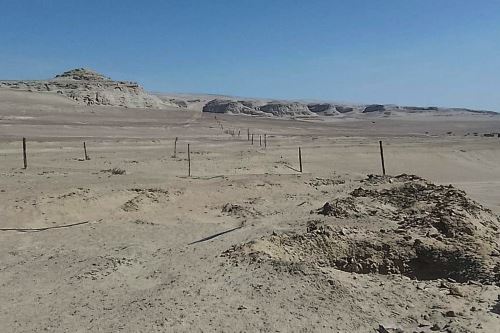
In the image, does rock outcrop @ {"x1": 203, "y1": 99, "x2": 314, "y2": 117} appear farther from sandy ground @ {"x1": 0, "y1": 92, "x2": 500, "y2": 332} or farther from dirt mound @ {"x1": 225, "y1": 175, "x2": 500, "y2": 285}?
dirt mound @ {"x1": 225, "y1": 175, "x2": 500, "y2": 285}

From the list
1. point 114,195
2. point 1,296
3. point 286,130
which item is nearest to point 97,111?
point 286,130

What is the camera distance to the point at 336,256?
28.0ft

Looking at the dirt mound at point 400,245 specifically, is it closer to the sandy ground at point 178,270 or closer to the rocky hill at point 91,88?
the sandy ground at point 178,270

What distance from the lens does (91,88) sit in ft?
256

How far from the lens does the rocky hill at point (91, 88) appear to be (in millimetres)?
73500

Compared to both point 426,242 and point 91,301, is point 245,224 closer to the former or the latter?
point 426,242

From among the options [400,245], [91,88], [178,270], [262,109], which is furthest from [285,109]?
[178,270]

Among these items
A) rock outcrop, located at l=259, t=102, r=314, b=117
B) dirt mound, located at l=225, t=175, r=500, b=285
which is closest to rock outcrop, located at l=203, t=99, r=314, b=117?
rock outcrop, located at l=259, t=102, r=314, b=117

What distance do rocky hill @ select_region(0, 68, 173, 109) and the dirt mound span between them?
217 ft

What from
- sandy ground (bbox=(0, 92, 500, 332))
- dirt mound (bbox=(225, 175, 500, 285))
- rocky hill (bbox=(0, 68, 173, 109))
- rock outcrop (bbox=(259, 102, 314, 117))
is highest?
rocky hill (bbox=(0, 68, 173, 109))

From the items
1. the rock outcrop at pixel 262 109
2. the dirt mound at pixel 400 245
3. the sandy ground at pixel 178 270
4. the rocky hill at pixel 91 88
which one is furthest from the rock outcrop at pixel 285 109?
the dirt mound at pixel 400 245

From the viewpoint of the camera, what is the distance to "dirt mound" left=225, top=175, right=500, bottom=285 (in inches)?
322

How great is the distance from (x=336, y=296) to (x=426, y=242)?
2.94 metres

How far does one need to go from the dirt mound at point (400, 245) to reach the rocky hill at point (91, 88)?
217ft
